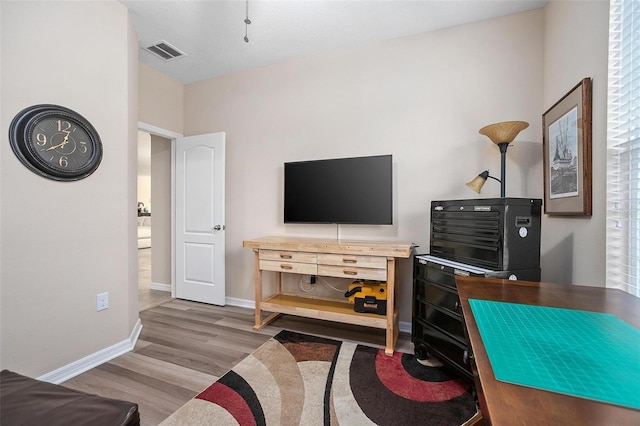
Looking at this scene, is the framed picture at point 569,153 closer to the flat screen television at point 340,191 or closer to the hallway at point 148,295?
the flat screen television at point 340,191

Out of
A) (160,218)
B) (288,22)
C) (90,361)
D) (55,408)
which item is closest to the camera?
(55,408)

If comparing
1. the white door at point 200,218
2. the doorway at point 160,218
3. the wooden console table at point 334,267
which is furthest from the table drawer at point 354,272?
the doorway at point 160,218

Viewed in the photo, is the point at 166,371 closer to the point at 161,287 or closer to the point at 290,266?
the point at 290,266

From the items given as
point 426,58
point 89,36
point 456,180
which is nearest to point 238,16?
point 89,36

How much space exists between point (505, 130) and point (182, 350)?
299cm

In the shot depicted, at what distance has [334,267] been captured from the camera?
7.64 ft

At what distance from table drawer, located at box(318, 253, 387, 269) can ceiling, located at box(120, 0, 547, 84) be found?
2.01 meters

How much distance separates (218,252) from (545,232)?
313cm

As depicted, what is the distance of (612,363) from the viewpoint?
0.54 meters

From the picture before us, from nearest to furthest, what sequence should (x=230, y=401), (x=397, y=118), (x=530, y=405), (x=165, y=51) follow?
(x=530, y=405) < (x=230, y=401) < (x=397, y=118) < (x=165, y=51)

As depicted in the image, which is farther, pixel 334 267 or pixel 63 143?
pixel 334 267

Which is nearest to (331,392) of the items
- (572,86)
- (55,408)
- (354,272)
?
(354,272)

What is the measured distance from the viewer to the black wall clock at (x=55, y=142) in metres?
1.68

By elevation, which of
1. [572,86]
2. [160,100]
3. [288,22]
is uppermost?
[288,22]
